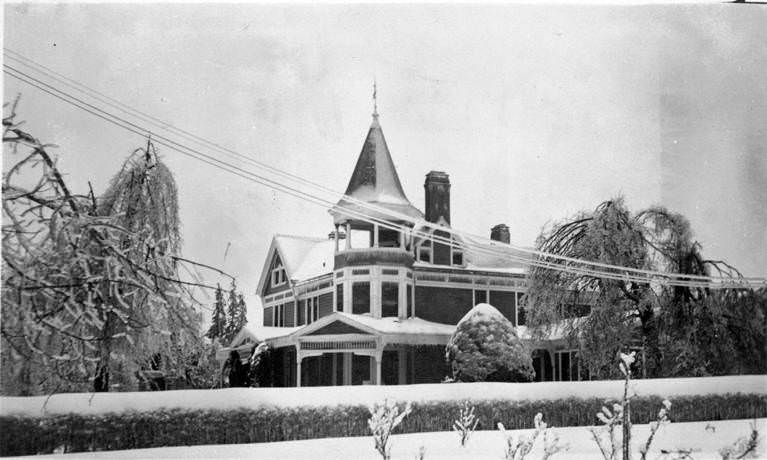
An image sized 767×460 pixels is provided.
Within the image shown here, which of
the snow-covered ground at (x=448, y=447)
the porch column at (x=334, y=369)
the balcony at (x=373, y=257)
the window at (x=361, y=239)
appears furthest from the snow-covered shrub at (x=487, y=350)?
the window at (x=361, y=239)

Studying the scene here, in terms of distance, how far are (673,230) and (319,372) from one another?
437cm

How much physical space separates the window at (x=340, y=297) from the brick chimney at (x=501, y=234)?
5.65ft

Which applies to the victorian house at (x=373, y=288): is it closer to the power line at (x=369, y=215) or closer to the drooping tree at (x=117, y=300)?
the power line at (x=369, y=215)

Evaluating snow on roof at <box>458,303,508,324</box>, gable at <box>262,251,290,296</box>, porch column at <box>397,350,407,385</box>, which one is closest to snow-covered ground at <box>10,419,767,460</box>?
porch column at <box>397,350,407,385</box>

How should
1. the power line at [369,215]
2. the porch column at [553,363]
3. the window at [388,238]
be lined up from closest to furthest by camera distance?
1. the power line at [369,215]
2. the window at [388,238]
3. the porch column at [553,363]

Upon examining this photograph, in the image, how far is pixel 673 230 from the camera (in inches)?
393

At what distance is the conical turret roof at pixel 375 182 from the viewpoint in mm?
9258

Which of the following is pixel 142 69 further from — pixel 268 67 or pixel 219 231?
pixel 219 231

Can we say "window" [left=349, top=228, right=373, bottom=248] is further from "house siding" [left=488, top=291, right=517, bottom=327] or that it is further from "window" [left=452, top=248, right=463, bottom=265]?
"house siding" [left=488, top=291, right=517, bottom=327]

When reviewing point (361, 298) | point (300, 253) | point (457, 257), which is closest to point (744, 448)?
point (457, 257)

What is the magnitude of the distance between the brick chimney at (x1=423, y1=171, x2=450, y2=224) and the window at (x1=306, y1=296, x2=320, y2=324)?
1494 millimetres

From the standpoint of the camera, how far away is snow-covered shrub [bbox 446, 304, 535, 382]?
30.6 ft

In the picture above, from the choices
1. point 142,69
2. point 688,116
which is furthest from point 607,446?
point 142,69

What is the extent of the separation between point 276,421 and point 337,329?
1.12 meters
